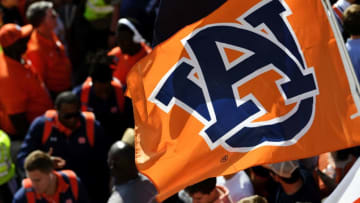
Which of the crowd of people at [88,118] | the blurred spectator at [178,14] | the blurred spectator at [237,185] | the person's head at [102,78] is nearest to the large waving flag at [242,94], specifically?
the blurred spectator at [178,14]

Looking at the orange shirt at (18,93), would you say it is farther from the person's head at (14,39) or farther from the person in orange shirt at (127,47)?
the person in orange shirt at (127,47)

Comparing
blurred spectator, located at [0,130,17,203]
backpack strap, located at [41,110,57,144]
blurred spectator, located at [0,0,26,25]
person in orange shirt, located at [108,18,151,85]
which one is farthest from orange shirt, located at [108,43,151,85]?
blurred spectator, located at [0,0,26,25]

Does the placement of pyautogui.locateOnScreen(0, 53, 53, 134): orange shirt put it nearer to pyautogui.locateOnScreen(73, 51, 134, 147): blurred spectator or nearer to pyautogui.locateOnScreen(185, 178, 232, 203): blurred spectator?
pyautogui.locateOnScreen(73, 51, 134, 147): blurred spectator

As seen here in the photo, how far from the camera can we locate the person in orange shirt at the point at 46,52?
9500mm

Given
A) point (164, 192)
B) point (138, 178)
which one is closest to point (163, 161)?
point (164, 192)

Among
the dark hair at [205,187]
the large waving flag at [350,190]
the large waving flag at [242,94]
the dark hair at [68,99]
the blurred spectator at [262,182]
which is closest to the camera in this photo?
the large waving flag at [350,190]

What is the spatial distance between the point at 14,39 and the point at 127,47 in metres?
1.21

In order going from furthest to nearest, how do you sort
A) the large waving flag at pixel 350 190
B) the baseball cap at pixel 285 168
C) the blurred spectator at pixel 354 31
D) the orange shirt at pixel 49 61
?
1. the orange shirt at pixel 49 61
2. the blurred spectator at pixel 354 31
3. the baseball cap at pixel 285 168
4. the large waving flag at pixel 350 190

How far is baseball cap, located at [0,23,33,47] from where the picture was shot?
8.75 m

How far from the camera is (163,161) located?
201 inches

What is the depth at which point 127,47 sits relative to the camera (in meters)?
9.09

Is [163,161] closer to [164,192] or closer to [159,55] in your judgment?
[164,192]

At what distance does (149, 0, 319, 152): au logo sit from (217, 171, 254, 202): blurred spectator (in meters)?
1.86

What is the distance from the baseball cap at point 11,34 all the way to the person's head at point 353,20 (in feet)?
11.4
